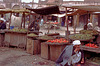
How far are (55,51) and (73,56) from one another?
208cm

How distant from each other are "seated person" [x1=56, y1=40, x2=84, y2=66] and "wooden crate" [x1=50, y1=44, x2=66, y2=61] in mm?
1651

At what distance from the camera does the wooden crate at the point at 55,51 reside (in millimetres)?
5965

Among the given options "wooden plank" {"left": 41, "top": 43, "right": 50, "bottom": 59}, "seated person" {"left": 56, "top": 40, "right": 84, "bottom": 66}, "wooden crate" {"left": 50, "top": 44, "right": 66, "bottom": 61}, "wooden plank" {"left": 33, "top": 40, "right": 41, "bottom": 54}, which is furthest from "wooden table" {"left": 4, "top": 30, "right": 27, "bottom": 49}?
"seated person" {"left": 56, "top": 40, "right": 84, "bottom": 66}

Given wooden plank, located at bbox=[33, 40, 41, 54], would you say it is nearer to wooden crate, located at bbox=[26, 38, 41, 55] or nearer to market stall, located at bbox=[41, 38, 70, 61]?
wooden crate, located at bbox=[26, 38, 41, 55]

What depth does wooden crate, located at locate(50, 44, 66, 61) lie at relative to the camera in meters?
5.96

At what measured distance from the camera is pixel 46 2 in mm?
29500

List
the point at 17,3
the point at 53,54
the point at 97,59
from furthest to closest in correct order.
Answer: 1. the point at 17,3
2. the point at 53,54
3. the point at 97,59

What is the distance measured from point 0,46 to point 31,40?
11.4 ft

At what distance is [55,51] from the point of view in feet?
20.0

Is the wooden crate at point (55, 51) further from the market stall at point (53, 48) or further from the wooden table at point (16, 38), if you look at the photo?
the wooden table at point (16, 38)

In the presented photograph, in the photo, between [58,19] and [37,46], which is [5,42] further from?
[58,19]

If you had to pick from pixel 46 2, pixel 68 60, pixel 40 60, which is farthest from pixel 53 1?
pixel 68 60

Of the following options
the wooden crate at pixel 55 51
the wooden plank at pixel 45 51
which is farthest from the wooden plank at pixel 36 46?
the wooden crate at pixel 55 51

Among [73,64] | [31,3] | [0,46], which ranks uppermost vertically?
[31,3]
